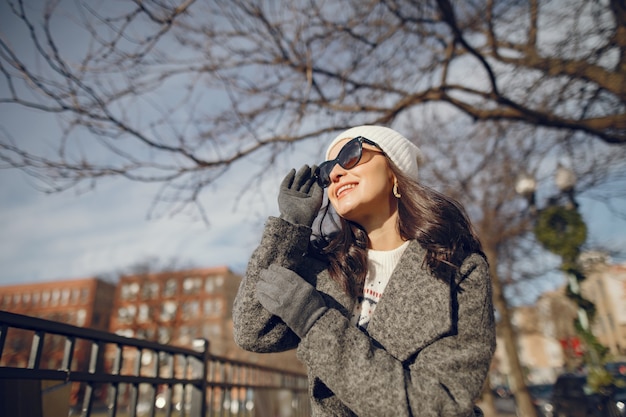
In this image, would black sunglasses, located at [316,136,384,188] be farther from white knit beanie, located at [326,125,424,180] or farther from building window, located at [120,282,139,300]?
building window, located at [120,282,139,300]

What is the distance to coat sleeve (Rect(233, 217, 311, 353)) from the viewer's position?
1.60 meters

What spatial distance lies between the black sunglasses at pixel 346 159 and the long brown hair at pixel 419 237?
173mm

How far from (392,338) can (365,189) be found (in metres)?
0.65

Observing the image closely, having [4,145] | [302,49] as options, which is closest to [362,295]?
[4,145]

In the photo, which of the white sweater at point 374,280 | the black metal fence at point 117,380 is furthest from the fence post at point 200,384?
the white sweater at point 374,280

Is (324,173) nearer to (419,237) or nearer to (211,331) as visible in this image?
(419,237)

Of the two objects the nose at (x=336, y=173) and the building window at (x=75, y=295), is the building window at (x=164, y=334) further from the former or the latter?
the nose at (x=336, y=173)

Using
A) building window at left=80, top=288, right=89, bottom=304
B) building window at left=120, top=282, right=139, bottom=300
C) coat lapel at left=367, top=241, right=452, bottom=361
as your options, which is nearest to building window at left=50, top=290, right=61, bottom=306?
Result: building window at left=80, top=288, right=89, bottom=304

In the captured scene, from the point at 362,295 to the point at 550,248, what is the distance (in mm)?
7573

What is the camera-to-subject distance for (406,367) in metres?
1.45

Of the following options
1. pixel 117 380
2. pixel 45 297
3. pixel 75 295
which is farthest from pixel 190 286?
pixel 45 297

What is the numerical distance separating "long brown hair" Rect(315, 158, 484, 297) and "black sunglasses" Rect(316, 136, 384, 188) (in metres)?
0.17

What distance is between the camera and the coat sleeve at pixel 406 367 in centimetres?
125

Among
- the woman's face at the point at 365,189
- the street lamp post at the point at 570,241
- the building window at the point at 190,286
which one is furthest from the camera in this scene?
the building window at the point at 190,286
